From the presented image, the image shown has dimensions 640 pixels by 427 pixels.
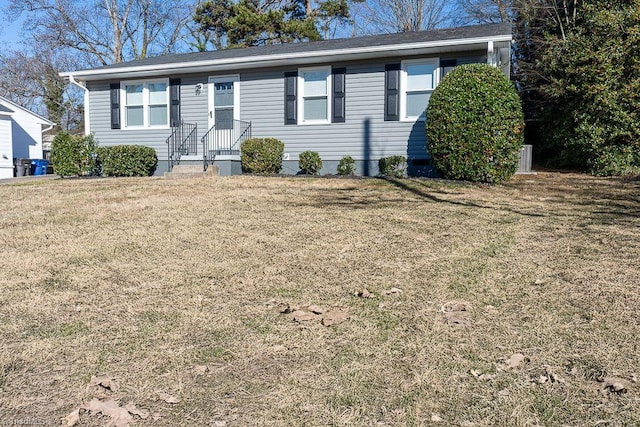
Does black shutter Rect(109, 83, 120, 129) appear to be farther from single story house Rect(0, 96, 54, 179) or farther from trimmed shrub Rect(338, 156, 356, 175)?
single story house Rect(0, 96, 54, 179)

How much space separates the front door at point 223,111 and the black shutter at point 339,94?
2777 millimetres

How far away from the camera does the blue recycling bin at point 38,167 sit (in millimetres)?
21406

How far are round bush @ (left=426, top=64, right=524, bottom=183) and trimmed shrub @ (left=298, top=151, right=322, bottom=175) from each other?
10.8 ft

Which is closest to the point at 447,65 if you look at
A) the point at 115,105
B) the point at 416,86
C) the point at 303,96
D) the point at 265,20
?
the point at 416,86

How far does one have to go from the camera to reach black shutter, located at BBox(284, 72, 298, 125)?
1236 cm

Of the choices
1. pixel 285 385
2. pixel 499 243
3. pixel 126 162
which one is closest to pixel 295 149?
pixel 126 162

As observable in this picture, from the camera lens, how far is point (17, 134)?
2406 centimetres

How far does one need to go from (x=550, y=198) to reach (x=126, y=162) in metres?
10.2

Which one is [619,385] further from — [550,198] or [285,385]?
[550,198]

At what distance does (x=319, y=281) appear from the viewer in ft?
12.7

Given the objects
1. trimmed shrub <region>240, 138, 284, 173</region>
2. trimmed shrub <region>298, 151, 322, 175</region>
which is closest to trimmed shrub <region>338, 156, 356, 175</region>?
trimmed shrub <region>298, 151, 322, 175</region>

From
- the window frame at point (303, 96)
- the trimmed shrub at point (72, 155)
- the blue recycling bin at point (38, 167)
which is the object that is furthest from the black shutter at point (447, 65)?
the blue recycling bin at point (38, 167)

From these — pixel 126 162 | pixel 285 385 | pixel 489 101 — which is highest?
pixel 489 101

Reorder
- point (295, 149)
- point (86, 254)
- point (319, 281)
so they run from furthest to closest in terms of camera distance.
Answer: point (295, 149) → point (86, 254) → point (319, 281)
